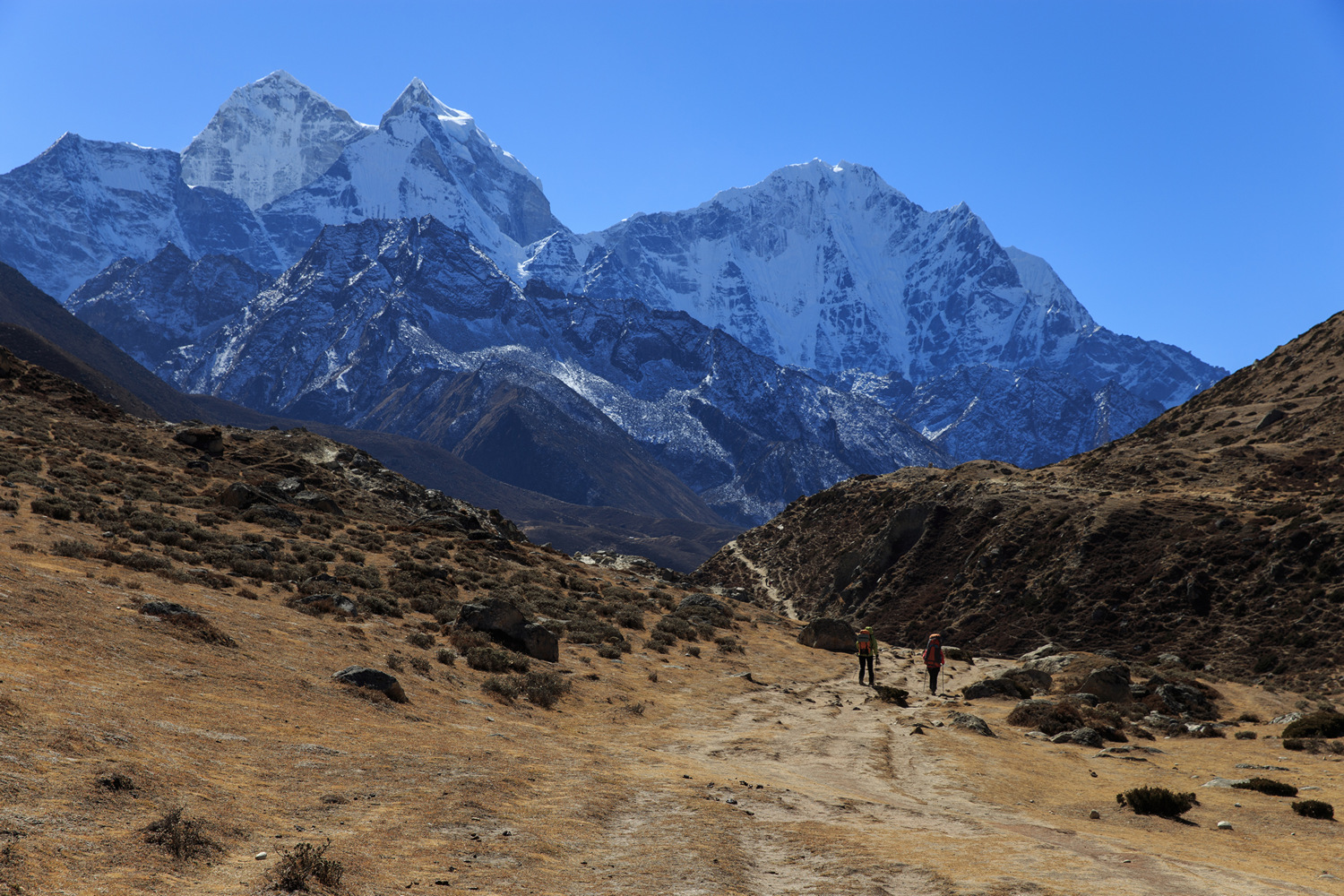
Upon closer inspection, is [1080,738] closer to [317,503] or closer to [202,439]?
[317,503]

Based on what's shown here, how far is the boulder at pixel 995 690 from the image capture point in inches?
1471

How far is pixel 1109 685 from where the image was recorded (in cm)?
3775

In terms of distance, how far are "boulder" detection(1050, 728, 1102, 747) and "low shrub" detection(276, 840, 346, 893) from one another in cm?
2436

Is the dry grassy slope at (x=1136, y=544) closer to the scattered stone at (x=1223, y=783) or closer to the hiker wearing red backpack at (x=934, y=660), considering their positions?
the hiker wearing red backpack at (x=934, y=660)

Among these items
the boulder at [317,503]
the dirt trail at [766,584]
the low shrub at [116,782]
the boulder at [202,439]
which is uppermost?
the boulder at [202,439]

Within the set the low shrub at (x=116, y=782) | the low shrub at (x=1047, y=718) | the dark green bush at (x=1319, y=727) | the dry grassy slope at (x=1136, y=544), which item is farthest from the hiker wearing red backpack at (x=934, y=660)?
the low shrub at (x=116, y=782)

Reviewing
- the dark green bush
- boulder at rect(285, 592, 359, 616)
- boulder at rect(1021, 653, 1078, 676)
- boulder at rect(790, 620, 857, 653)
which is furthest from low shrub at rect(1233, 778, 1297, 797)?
boulder at rect(790, 620, 857, 653)

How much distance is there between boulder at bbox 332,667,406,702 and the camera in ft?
72.1

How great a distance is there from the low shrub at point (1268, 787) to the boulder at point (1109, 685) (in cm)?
1610

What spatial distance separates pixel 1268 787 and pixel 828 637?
30.5 metres

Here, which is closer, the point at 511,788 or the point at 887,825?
the point at 511,788

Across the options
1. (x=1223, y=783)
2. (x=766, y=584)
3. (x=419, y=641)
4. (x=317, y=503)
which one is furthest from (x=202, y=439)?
(x=766, y=584)

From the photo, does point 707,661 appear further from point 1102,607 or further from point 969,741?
point 1102,607

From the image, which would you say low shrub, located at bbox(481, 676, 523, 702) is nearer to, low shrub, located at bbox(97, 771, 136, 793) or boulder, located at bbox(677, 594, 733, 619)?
low shrub, located at bbox(97, 771, 136, 793)
